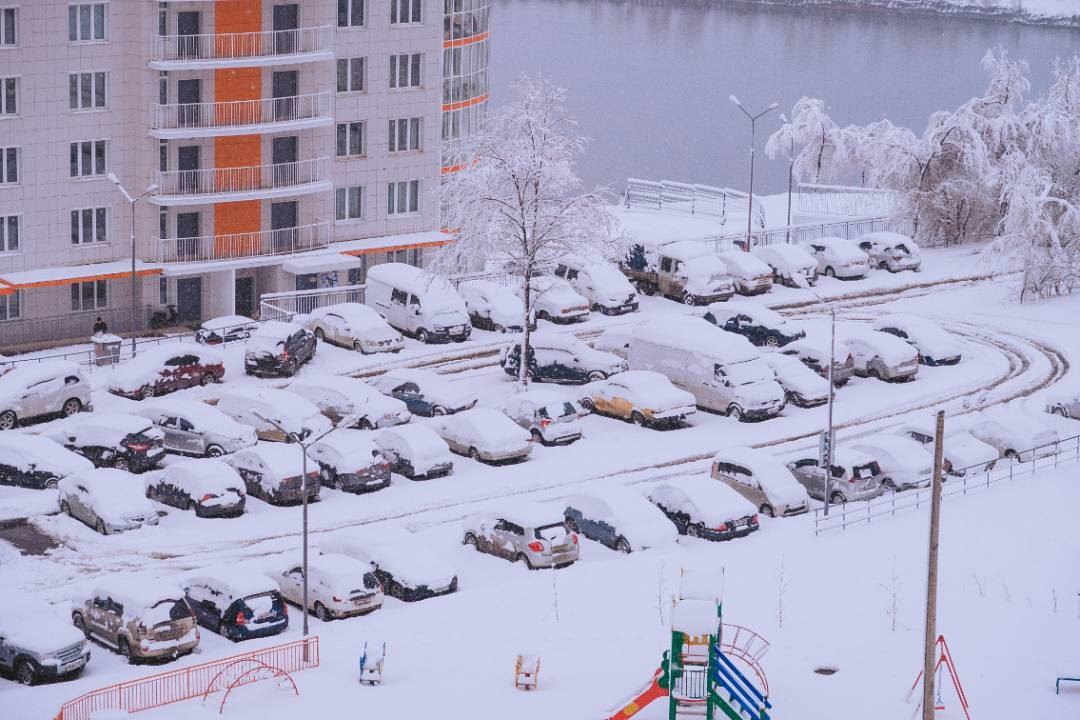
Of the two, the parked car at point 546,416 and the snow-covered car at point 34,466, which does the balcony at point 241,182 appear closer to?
the parked car at point 546,416

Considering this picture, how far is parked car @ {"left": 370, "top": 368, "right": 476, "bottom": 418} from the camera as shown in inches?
2099

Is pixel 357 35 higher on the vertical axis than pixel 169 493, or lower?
higher

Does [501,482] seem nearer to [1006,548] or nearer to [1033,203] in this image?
[1006,548]

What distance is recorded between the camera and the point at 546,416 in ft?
169

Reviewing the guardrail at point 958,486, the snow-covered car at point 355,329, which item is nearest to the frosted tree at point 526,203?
the snow-covered car at point 355,329

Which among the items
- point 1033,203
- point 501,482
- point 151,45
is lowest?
point 501,482

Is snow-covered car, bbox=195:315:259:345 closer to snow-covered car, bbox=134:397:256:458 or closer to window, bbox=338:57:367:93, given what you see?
snow-covered car, bbox=134:397:256:458

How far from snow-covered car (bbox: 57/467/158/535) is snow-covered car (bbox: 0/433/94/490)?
158 cm

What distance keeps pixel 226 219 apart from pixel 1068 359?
104 feet

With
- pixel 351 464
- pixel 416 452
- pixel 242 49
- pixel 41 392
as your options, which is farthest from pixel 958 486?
pixel 242 49

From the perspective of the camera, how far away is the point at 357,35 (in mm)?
68062

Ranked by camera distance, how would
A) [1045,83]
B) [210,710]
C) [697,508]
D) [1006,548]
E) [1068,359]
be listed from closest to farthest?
[210,710], [1006,548], [697,508], [1068,359], [1045,83]

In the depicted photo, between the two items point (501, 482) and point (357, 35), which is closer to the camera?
point (501, 482)

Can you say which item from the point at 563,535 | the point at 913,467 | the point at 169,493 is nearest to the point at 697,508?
the point at 563,535
